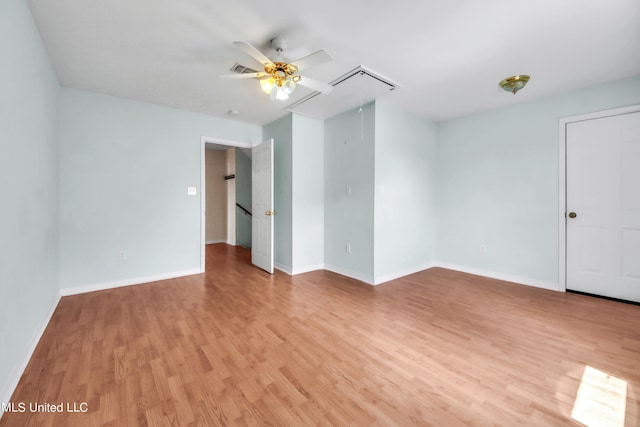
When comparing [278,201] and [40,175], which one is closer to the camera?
[40,175]

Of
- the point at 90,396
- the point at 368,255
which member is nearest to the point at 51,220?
the point at 90,396

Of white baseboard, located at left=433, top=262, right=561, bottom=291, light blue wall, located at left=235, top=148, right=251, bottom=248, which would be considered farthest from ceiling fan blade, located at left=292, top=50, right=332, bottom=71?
light blue wall, located at left=235, top=148, right=251, bottom=248

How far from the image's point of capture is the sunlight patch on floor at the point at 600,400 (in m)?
1.33

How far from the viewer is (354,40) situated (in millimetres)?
2133

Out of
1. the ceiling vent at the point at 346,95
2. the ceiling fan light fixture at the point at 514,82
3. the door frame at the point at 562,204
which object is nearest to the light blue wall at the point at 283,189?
the ceiling vent at the point at 346,95

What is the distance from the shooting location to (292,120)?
3924mm

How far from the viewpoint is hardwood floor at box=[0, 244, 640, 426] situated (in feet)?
4.51

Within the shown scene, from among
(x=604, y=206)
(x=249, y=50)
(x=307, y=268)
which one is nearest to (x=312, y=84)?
(x=249, y=50)

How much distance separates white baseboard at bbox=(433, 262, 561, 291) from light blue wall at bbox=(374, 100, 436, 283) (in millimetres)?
313

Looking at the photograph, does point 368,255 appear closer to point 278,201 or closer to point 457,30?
point 278,201

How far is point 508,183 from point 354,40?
305 cm

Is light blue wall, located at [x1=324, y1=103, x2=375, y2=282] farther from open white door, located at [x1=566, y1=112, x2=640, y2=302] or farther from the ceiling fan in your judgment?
open white door, located at [x1=566, y1=112, x2=640, y2=302]

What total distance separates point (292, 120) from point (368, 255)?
233 centimetres

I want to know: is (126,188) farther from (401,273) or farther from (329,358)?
(401,273)
